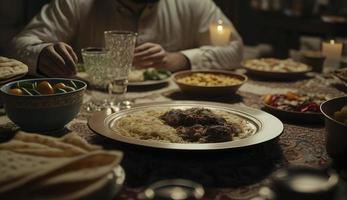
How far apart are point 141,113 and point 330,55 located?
1.52 metres

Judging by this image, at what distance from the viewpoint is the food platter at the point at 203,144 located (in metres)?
1.10

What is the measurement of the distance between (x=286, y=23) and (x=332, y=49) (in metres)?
2.75

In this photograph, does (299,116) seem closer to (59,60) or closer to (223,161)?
(223,161)

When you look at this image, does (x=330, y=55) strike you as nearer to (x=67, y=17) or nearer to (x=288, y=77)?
(x=288, y=77)

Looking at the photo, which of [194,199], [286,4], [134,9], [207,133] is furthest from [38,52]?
[286,4]

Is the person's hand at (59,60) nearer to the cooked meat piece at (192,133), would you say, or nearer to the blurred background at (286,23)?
the cooked meat piece at (192,133)

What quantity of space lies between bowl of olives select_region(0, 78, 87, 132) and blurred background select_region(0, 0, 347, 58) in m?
2.60

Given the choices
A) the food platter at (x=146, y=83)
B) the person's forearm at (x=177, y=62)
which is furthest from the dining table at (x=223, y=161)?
the person's forearm at (x=177, y=62)

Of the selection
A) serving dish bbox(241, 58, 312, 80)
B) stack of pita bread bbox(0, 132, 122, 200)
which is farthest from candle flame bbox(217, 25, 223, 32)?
stack of pita bread bbox(0, 132, 122, 200)

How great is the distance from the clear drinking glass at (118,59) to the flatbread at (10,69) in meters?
0.32

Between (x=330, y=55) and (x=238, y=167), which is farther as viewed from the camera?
(x=330, y=55)

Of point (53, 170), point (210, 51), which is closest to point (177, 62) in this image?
point (210, 51)

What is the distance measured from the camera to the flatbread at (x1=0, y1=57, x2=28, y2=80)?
140 centimetres

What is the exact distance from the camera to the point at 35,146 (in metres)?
0.92
